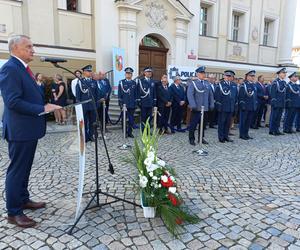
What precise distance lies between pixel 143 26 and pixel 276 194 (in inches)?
394

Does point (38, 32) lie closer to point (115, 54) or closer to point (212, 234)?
point (115, 54)

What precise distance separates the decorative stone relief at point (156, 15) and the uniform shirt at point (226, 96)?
6268 mm

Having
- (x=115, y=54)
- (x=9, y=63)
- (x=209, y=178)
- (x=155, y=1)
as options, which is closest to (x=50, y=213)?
(x=9, y=63)

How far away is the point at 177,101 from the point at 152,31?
16.7 feet

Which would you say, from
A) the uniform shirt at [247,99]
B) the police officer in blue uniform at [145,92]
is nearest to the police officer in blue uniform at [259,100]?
the uniform shirt at [247,99]

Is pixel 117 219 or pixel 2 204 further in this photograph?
pixel 2 204

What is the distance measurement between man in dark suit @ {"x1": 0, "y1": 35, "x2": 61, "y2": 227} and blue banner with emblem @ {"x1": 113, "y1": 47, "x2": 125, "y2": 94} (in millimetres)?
8333

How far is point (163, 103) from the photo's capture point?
867cm

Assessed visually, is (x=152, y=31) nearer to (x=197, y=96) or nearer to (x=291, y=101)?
(x=197, y=96)

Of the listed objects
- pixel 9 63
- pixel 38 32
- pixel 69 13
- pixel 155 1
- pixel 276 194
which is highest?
pixel 155 1

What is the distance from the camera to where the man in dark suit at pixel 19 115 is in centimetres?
278

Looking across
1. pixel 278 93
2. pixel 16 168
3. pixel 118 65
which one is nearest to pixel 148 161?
pixel 16 168

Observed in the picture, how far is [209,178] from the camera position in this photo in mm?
4676

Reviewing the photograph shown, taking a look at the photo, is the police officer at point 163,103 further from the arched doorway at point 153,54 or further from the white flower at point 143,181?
the white flower at point 143,181
